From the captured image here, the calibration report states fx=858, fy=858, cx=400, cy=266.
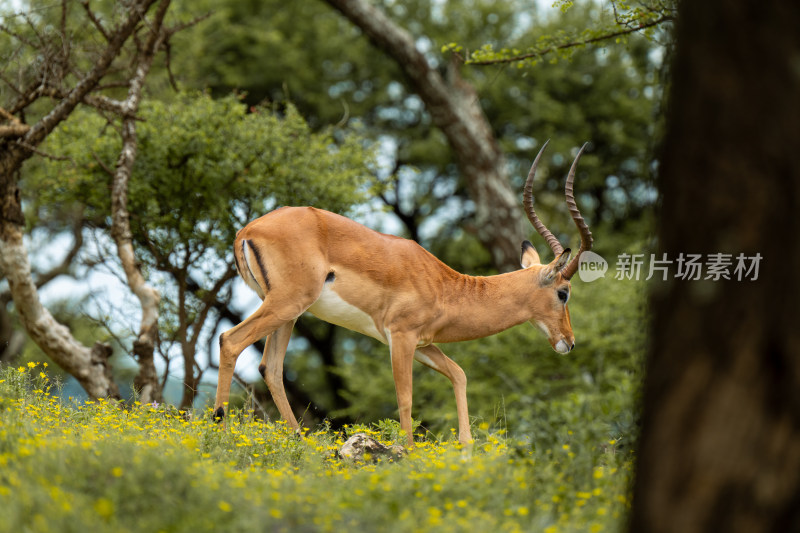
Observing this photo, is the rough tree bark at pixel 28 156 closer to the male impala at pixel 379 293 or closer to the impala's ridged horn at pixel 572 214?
the male impala at pixel 379 293

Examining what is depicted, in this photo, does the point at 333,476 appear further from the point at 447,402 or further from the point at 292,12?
the point at 292,12

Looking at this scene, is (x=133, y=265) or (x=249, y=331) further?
(x=133, y=265)

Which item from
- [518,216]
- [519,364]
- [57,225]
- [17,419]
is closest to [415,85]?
[518,216]

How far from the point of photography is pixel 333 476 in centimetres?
529

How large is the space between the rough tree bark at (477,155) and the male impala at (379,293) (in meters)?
8.07

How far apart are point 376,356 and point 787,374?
15.1 m

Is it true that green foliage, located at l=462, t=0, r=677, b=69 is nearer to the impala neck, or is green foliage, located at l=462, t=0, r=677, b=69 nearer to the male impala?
the male impala

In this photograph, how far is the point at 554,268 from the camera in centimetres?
752

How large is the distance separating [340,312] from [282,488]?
268cm

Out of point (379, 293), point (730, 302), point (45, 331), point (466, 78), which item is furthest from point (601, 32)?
point (466, 78)

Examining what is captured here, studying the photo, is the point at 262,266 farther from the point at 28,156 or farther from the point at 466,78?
the point at 466,78

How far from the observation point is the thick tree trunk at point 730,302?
2.79 m

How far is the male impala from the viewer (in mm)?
6805

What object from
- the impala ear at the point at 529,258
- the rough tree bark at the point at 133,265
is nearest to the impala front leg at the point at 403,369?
the impala ear at the point at 529,258
